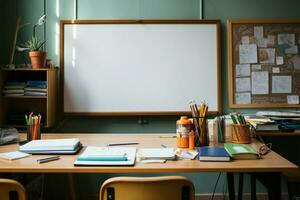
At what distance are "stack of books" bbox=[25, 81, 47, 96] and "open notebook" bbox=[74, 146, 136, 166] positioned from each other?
1.20 meters

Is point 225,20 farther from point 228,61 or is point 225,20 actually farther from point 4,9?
point 4,9

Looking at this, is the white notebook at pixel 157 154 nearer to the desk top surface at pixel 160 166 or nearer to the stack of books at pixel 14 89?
the desk top surface at pixel 160 166

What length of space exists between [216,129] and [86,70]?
1531mm

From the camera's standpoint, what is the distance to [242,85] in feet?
10.4

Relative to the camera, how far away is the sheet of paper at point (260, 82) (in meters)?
3.15

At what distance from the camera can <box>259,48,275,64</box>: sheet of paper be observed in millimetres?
3148

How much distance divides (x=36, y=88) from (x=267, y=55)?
2.30 metres

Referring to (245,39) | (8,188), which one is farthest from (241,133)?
(8,188)

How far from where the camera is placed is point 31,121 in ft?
6.95

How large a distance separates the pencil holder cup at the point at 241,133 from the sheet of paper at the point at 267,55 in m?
1.26

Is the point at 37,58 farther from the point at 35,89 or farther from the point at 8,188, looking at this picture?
the point at 8,188

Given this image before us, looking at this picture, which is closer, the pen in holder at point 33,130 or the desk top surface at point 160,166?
the desk top surface at point 160,166

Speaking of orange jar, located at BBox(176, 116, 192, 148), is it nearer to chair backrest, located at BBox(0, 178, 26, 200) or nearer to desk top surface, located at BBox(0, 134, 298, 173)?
desk top surface, located at BBox(0, 134, 298, 173)

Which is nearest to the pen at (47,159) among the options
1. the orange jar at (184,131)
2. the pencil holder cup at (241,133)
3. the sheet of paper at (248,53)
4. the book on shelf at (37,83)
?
the orange jar at (184,131)
